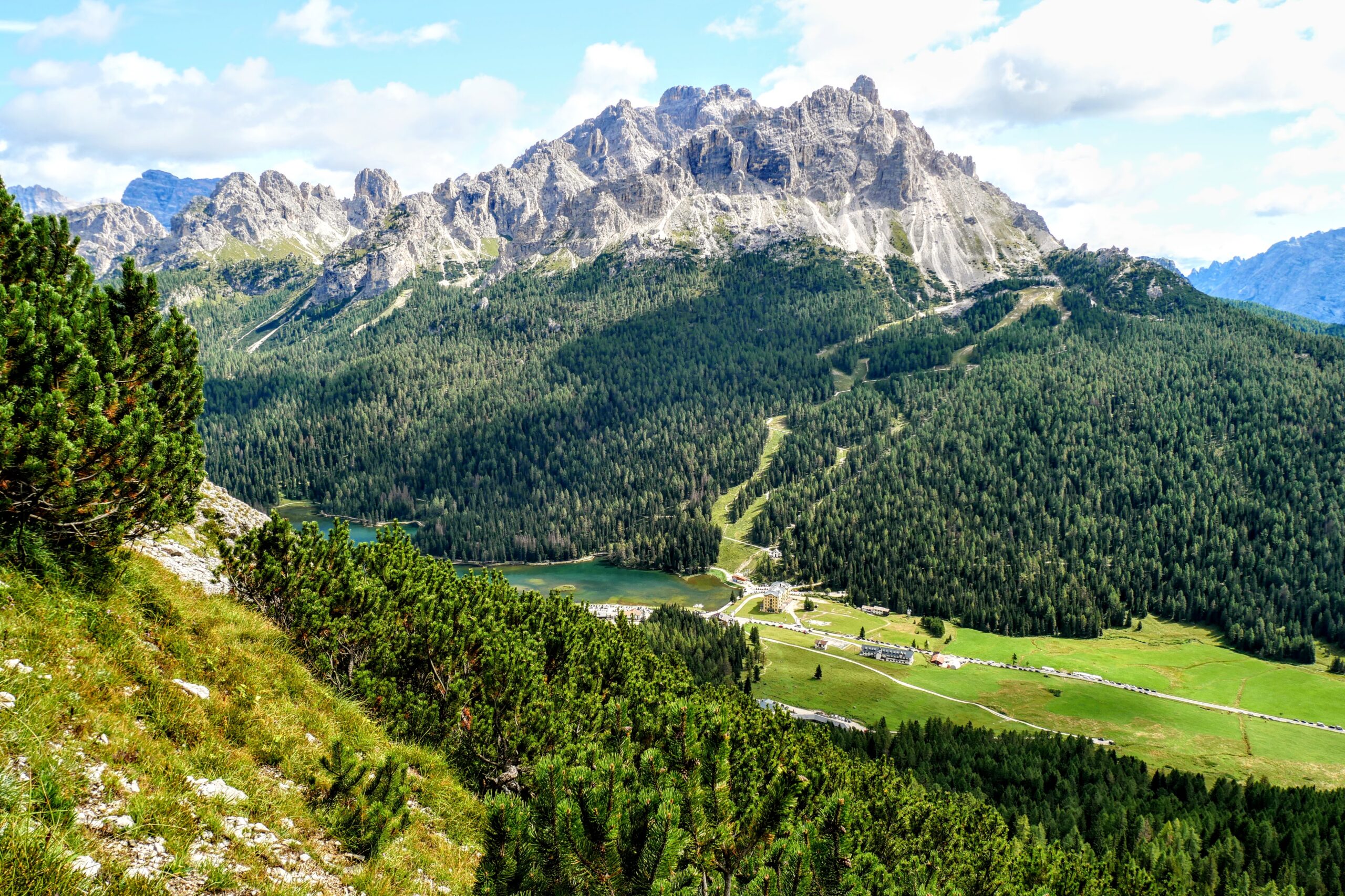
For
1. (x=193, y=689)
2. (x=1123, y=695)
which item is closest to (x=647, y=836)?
(x=193, y=689)

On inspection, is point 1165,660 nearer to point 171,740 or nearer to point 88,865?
point 171,740

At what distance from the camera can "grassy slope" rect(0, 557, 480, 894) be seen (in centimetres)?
953

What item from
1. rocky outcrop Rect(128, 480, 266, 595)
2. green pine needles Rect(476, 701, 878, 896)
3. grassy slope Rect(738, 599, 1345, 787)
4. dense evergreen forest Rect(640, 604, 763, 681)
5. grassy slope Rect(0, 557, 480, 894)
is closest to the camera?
grassy slope Rect(0, 557, 480, 894)

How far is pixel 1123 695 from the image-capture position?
4471 inches

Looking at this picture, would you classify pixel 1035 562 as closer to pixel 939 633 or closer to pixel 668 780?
pixel 939 633

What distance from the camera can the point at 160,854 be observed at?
9.65 m

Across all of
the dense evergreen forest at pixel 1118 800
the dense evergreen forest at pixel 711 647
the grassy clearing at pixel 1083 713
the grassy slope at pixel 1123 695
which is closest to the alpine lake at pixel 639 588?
the dense evergreen forest at pixel 711 647

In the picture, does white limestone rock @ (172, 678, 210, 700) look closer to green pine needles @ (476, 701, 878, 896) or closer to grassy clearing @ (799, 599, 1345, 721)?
green pine needles @ (476, 701, 878, 896)

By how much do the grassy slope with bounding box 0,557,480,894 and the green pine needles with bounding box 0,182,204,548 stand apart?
5.49 feet

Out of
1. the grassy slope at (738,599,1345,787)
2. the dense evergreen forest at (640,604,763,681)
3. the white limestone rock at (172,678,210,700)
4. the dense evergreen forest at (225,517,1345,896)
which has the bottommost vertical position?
the grassy slope at (738,599,1345,787)

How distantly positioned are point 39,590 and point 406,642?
15333mm

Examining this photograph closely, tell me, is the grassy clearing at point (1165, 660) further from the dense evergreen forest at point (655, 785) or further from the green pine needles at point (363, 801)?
the green pine needles at point (363, 801)

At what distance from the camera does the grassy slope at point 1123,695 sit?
315 ft

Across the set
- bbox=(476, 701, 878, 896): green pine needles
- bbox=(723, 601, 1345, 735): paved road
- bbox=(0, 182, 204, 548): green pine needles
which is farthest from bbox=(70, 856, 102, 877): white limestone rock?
bbox=(723, 601, 1345, 735): paved road
